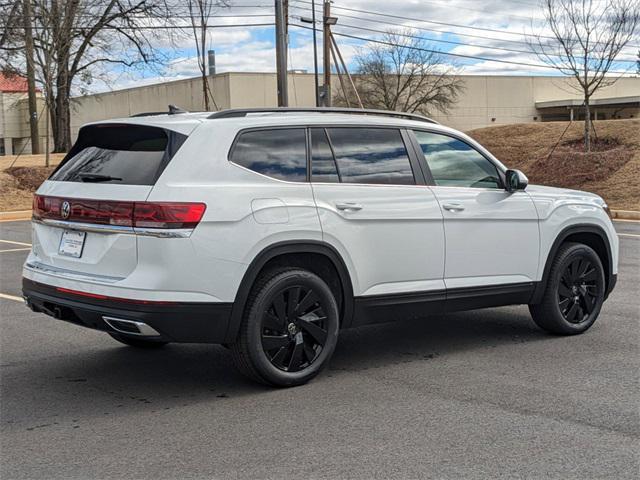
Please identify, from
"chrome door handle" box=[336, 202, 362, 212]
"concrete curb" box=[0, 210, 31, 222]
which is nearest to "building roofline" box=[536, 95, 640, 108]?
"concrete curb" box=[0, 210, 31, 222]

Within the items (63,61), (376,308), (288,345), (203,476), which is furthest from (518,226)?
(63,61)

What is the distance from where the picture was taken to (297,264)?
18.5 ft

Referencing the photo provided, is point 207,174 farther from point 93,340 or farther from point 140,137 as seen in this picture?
point 93,340

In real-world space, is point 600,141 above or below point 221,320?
above

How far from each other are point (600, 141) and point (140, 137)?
23.7 m

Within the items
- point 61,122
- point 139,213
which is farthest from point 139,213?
point 61,122

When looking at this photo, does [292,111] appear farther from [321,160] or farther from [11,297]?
[11,297]

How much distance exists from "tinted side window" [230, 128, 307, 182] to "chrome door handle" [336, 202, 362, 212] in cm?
31

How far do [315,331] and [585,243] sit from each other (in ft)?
10.2

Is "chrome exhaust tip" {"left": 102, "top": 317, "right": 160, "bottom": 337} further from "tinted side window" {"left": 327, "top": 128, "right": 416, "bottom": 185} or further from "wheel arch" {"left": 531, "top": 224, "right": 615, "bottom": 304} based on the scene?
"wheel arch" {"left": 531, "top": 224, "right": 615, "bottom": 304}

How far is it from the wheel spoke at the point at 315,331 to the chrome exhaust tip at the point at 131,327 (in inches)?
40.3

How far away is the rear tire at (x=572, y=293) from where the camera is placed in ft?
22.9

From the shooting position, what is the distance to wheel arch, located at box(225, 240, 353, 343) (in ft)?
17.1

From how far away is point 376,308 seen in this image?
5.91 meters
